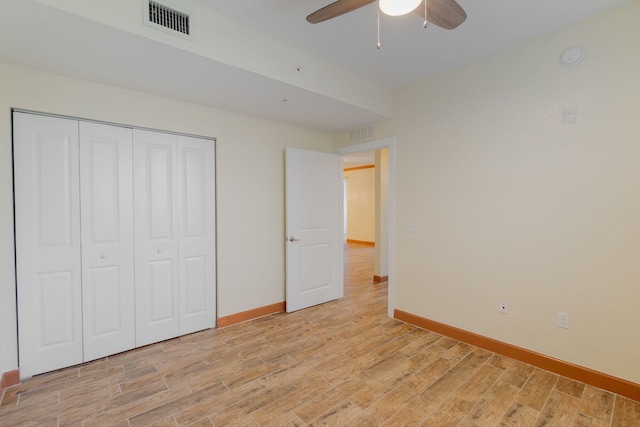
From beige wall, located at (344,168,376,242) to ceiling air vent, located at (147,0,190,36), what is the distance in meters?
8.08

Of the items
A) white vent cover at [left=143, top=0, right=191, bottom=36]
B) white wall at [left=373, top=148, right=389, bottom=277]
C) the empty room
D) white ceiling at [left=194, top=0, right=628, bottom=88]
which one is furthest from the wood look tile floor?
white ceiling at [left=194, top=0, right=628, bottom=88]

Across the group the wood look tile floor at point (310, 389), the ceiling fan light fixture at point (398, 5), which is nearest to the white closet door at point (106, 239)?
the wood look tile floor at point (310, 389)

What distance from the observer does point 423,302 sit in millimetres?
3221

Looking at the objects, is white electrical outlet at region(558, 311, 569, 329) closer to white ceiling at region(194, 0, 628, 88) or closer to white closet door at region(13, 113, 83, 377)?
white ceiling at region(194, 0, 628, 88)

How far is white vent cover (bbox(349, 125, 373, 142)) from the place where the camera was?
3.70 metres

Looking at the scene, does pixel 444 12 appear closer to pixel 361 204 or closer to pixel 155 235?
pixel 155 235

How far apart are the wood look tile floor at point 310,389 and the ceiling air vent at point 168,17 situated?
256 centimetres

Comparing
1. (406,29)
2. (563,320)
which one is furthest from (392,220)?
(406,29)

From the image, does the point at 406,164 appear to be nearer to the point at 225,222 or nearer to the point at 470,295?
the point at 470,295

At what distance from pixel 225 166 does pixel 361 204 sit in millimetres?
7211

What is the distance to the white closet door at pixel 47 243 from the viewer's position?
2217mm

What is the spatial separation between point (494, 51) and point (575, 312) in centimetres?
231

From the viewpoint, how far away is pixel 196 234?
10.1 ft

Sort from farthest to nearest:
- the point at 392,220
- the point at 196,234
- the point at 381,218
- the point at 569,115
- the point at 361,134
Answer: the point at 381,218
the point at 361,134
the point at 392,220
the point at 196,234
the point at 569,115
